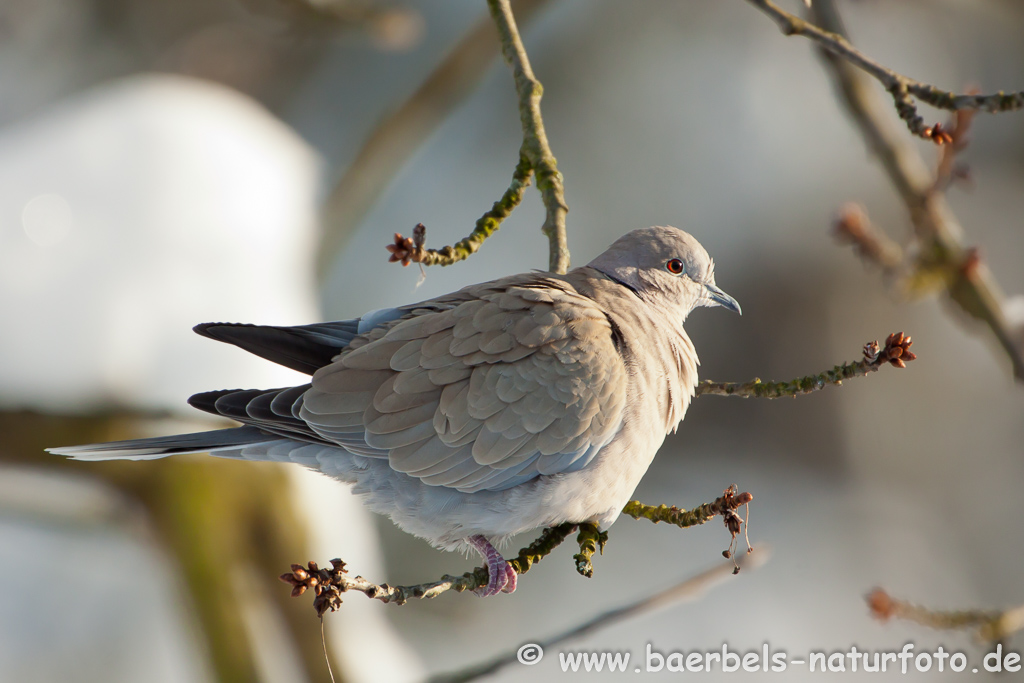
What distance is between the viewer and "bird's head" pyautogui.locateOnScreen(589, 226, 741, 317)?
2365mm

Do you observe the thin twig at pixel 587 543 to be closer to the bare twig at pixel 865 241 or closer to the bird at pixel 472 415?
the bird at pixel 472 415

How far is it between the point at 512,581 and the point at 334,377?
69 cm

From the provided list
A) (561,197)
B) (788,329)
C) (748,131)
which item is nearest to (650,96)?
(748,131)

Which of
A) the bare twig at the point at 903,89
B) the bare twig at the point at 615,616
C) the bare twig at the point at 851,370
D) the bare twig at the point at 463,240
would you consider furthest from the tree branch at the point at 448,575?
the bare twig at the point at 903,89

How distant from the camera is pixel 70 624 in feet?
14.1

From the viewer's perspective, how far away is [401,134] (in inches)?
170

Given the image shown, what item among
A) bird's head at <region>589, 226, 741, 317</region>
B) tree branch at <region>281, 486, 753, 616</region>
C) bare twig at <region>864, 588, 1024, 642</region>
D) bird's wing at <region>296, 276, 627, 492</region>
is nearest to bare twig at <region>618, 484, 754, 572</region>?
tree branch at <region>281, 486, 753, 616</region>

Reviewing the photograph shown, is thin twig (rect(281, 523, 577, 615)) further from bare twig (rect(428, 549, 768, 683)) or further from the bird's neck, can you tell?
the bird's neck

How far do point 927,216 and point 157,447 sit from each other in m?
2.20

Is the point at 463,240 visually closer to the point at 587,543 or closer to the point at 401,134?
the point at 587,543

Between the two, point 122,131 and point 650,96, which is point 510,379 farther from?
point 650,96

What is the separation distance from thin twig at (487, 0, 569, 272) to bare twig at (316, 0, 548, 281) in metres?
2.11

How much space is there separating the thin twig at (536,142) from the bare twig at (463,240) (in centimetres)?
4
